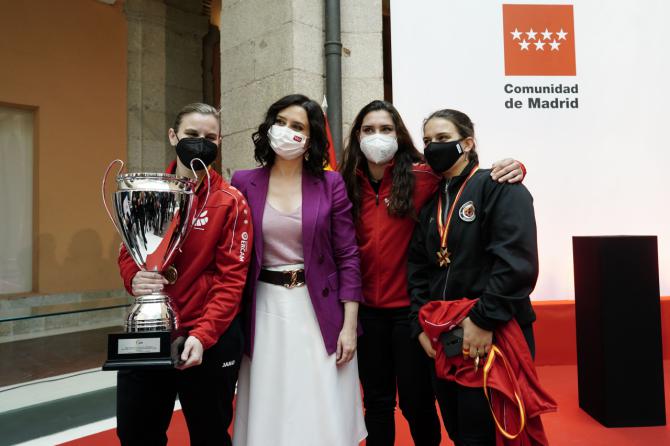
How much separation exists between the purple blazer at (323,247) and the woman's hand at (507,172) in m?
0.59

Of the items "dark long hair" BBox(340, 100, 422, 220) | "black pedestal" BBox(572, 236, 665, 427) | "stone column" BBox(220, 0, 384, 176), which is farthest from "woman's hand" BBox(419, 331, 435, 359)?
"stone column" BBox(220, 0, 384, 176)

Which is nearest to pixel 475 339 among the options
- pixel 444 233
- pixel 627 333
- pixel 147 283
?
pixel 444 233

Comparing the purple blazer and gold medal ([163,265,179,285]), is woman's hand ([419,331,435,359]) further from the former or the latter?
gold medal ([163,265,179,285])

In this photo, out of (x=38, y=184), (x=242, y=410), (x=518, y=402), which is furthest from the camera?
(x=38, y=184)

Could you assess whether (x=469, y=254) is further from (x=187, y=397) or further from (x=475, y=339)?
(x=187, y=397)

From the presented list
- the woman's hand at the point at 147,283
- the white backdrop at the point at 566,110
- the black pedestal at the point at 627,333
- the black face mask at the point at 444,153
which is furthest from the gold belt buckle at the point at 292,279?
the white backdrop at the point at 566,110

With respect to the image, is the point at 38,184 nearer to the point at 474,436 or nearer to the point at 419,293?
the point at 419,293

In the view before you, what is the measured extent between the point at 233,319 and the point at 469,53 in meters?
3.18

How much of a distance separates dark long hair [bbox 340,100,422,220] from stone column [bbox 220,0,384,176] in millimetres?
1775

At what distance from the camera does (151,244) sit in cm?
158

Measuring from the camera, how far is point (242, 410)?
1.89 meters

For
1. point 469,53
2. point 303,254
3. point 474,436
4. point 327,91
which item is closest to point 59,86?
point 327,91

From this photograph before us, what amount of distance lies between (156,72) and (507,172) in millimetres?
5768

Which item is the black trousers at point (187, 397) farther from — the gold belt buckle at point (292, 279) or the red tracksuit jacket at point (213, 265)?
the gold belt buckle at point (292, 279)
